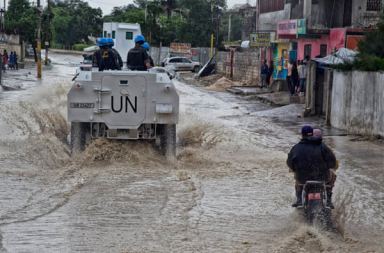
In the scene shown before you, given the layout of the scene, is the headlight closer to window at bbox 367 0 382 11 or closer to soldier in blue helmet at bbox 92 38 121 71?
soldier in blue helmet at bbox 92 38 121 71

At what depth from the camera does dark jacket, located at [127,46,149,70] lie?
13.1 metres

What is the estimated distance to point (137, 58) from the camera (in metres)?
13.2

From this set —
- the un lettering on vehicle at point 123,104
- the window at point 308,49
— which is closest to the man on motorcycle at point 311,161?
the un lettering on vehicle at point 123,104

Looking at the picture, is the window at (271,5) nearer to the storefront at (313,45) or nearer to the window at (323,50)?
the storefront at (313,45)

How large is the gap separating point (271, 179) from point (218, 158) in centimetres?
201

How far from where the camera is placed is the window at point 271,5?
133ft

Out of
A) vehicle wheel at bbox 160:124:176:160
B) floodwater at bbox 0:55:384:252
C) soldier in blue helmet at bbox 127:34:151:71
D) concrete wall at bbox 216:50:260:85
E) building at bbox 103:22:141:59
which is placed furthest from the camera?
concrete wall at bbox 216:50:260:85

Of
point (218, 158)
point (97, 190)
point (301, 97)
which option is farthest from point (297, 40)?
point (97, 190)

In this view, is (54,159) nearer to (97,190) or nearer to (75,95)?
(75,95)

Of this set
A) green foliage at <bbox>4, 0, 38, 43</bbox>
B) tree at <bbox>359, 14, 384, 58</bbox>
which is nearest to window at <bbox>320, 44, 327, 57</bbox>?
tree at <bbox>359, 14, 384, 58</bbox>

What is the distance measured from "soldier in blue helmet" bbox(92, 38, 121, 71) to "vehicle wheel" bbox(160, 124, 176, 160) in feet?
5.02

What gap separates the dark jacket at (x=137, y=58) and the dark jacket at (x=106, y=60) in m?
0.28

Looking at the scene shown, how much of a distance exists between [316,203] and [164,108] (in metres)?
4.68

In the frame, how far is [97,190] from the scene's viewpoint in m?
10.1
